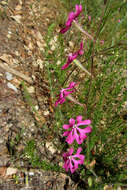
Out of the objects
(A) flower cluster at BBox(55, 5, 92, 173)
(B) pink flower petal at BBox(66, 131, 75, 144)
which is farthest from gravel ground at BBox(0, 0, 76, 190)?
(B) pink flower petal at BBox(66, 131, 75, 144)

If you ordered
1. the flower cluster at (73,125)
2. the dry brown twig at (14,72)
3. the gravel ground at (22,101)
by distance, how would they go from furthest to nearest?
the dry brown twig at (14,72)
the gravel ground at (22,101)
the flower cluster at (73,125)

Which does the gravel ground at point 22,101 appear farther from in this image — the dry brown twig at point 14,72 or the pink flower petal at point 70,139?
the pink flower petal at point 70,139

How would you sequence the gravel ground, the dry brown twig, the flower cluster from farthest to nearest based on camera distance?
1. the dry brown twig
2. the gravel ground
3. the flower cluster

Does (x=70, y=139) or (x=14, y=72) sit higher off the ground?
(x=14, y=72)

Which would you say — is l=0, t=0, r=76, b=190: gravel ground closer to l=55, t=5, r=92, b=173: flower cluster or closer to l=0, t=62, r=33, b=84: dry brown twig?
l=0, t=62, r=33, b=84: dry brown twig

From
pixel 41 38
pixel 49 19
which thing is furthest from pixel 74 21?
pixel 49 19

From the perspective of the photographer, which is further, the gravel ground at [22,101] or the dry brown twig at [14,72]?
the dry brown twig at [14,72]

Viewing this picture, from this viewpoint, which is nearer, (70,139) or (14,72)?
(70,139)

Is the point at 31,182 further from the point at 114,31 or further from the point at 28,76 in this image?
the point at 114,31

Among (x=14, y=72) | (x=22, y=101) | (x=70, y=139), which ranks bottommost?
(x=70, y=139)

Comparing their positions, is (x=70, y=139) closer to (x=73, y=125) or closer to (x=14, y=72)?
(x=73, y=125)

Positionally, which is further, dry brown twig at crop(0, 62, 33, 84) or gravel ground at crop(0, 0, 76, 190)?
dry brown twig at crop(0, 62, 33, 84)

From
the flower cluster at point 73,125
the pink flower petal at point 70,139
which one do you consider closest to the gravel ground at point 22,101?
the flower cluster at point 73,125

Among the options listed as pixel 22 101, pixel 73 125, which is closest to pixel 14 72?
pixel 22 101
